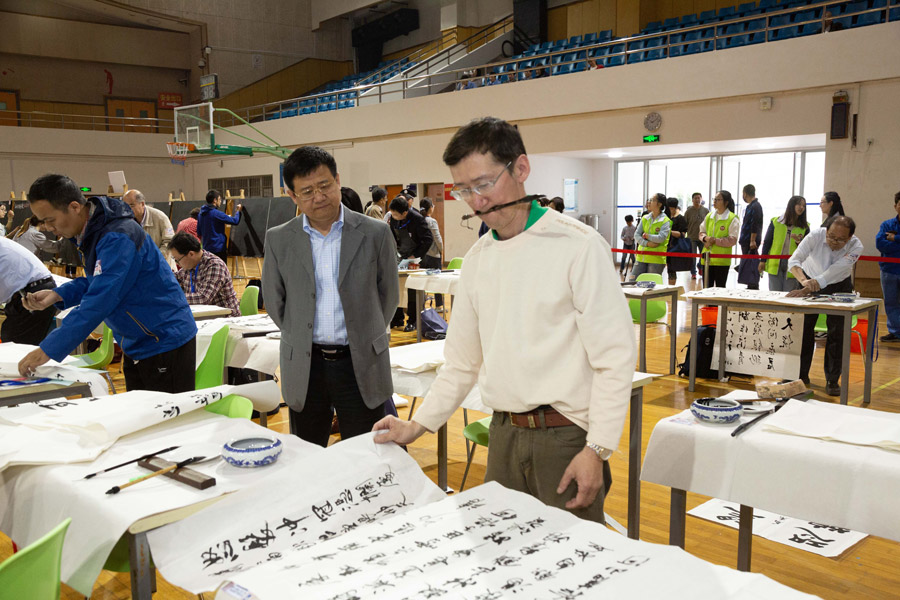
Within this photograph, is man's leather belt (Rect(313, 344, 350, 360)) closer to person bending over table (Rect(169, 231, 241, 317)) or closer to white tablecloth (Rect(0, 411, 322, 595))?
white tablecloth (Rect(0, 411, 322, 595))

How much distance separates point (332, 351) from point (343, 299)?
185mm

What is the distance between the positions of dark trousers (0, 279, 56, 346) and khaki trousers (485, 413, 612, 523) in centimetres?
344

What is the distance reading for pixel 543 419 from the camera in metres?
1.65

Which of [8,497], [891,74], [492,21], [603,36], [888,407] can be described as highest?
[492,21]

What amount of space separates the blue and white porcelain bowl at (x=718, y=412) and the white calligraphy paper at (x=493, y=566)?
1.12m

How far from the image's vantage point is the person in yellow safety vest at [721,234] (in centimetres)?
811

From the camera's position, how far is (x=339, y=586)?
41.1 inches

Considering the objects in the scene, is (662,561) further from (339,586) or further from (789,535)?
(789,535)

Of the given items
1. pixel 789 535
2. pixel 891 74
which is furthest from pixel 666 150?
pixel 789 535

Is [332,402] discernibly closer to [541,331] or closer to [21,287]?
[541,331]

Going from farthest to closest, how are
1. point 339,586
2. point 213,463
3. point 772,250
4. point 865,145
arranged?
point 865,145
point 772,250
point 213,463
point 339,586

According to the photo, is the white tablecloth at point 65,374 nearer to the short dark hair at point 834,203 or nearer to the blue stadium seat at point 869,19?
the short dark hair at point 834,203

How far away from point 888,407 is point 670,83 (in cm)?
646

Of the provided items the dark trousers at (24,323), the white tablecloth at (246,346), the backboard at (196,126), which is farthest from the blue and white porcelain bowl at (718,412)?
the backboard at (196,126)
